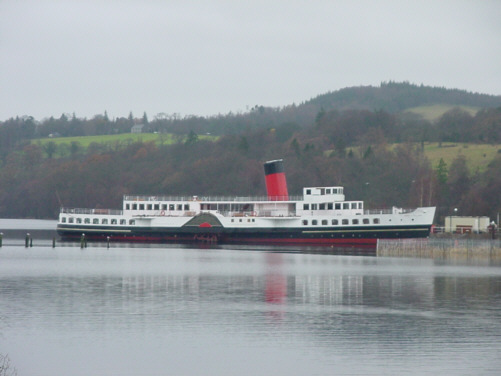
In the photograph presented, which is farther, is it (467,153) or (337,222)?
(467,153)

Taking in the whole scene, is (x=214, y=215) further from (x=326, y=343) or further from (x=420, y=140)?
(x=420, y=140)

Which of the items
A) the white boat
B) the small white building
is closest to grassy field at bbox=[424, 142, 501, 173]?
the small white building

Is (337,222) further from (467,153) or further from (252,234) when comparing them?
(467,153)

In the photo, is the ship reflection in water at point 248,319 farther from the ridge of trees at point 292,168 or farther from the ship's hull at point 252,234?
the ridge of trees at point 292,168

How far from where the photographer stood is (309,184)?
412 ft

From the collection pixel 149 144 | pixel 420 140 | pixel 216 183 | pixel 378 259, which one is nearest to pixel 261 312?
pixel 378 259

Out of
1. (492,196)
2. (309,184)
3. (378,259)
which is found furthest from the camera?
(309,184)

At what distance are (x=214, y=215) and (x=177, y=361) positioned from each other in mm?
55769

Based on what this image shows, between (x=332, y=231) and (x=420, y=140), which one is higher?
(x=420, y=140)

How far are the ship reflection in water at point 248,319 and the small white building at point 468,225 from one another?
3013 centimetres

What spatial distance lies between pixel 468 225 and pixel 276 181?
67.3ft

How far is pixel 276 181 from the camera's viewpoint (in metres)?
80.2

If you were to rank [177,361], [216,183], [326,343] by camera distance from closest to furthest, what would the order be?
[177,361] → [326,343] → [216,183]

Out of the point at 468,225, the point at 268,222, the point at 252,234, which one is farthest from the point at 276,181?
the point at 468,225
